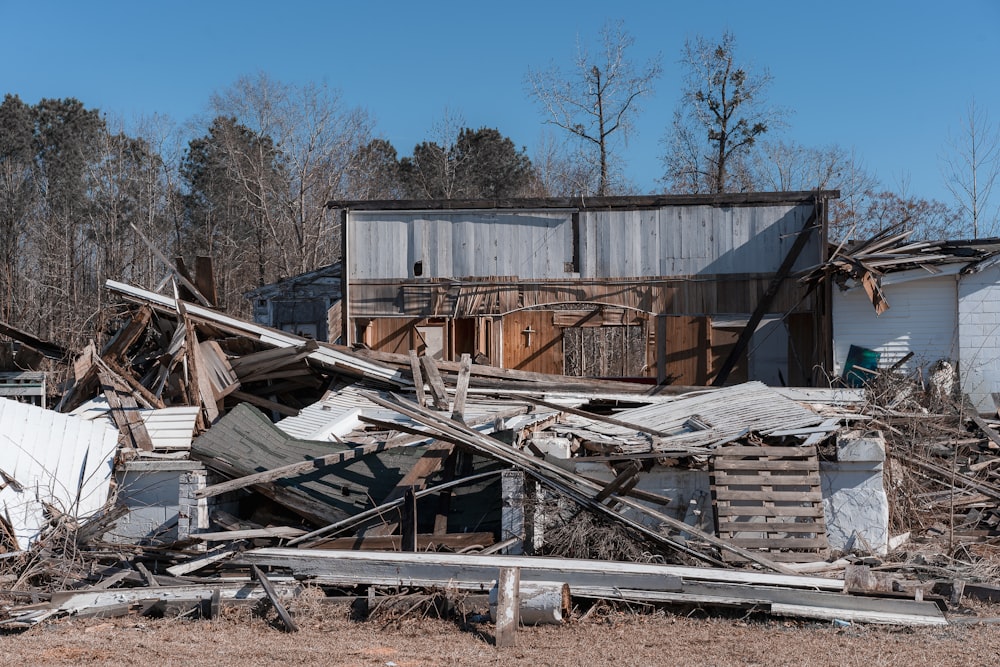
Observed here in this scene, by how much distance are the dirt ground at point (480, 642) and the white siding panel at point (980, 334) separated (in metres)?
9.64

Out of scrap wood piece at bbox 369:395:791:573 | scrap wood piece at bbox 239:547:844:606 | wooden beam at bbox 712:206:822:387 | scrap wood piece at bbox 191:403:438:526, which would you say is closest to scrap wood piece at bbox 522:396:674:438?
scrap wood piece at bbox 369:395:791:573

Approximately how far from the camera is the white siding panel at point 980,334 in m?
16.2

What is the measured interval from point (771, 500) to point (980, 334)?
8694 mm

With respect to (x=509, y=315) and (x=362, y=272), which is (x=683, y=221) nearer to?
(x=509, y=315)

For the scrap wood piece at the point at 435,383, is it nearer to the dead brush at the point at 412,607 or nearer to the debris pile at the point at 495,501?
the debris pile at the point at 495,501

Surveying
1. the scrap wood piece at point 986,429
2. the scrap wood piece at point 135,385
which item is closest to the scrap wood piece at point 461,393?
the scrap wood piece at point 135,385

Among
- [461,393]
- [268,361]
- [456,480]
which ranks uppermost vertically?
[268,361]

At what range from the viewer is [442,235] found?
19828 millimetres

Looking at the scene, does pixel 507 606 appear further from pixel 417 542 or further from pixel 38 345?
pixel 38 345

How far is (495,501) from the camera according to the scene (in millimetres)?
10320

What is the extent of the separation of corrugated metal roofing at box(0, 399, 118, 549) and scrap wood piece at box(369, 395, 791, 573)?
418 cm

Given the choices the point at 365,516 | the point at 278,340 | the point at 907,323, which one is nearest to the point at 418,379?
the point at 278,340

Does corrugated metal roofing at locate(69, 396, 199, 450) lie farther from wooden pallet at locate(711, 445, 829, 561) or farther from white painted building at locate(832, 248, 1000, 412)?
white painted building at locate(832, 248, 1000, 412)

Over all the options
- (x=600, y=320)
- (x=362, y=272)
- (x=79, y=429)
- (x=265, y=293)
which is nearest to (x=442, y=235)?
(x=362, y=272)
